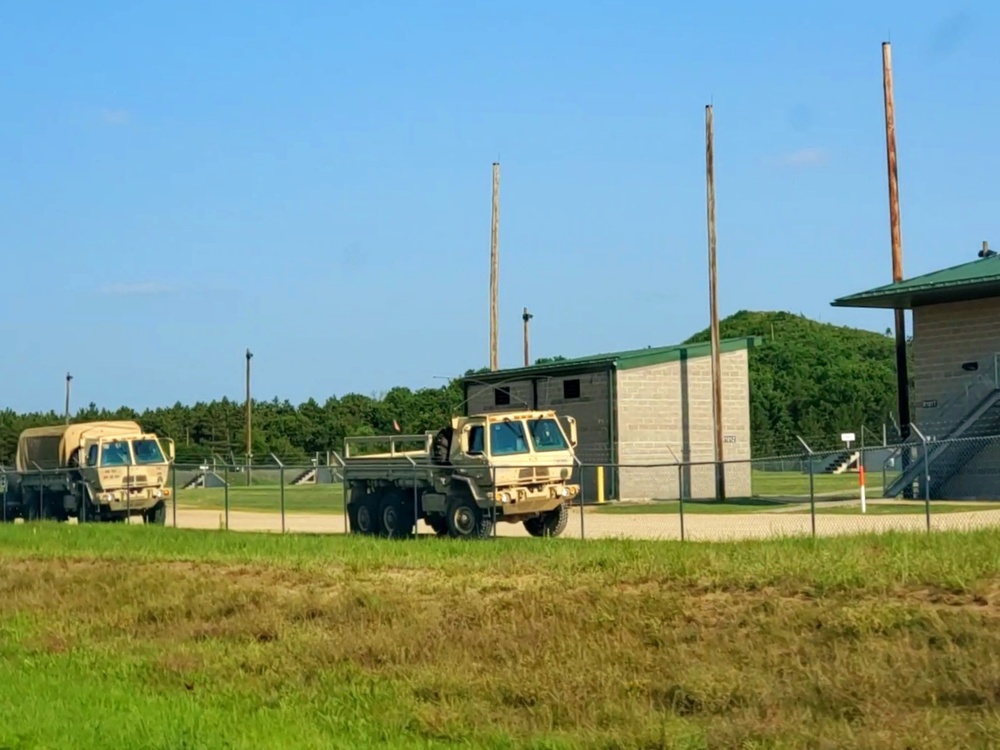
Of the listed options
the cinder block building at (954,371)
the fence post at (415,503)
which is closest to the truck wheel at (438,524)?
the fence post at (415,503)

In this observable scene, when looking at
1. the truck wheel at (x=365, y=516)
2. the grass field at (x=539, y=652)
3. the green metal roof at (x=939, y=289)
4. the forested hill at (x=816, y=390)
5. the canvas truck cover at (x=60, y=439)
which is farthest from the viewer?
the forested hill at (x=816, y=390)

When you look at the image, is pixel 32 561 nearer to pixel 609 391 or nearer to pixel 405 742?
pixel 405 742

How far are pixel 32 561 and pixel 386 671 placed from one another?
1364 cm

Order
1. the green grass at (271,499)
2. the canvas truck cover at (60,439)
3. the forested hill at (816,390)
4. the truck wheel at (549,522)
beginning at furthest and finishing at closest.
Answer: the forested hill at (816,390)
the green grass at (271,499)
the canvas truck cover at (60,439)
the truck wheel at (549,522)

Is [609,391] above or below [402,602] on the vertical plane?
above

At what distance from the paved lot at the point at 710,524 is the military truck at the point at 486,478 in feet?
3.34

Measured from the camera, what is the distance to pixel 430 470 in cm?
2888

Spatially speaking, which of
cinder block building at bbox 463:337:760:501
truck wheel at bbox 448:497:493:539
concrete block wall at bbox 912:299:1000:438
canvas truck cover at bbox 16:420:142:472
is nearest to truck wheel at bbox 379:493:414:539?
truck wheel at bbox 448:497:493:539

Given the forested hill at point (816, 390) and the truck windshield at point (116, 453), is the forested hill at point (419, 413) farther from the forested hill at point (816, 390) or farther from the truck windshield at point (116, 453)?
the truck windshield at point (116, 453)

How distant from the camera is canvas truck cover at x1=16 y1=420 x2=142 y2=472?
1646 inches

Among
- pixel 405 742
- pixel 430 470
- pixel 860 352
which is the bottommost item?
pixel 405 742

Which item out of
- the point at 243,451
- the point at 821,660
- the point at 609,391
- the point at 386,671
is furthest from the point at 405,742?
the point at 243,451

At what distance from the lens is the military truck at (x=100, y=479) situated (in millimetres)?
38750

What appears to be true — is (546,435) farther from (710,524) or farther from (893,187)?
(893,187)
